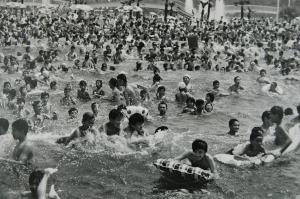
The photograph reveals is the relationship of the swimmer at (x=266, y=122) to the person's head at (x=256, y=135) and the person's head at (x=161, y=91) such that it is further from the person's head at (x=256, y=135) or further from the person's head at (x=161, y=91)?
the person's head at (x=161, y=91)

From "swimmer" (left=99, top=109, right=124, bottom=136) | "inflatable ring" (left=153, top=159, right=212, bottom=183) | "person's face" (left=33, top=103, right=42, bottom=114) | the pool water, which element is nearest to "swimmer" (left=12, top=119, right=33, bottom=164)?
the pool water

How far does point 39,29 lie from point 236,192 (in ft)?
79.7

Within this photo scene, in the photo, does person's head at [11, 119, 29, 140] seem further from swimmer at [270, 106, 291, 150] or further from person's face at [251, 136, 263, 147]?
swimmer at [270, 106, 291, 150]

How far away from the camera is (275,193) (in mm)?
8359

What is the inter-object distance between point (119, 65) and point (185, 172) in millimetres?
16848

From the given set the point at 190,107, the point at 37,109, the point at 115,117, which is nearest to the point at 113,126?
the point at 115,117

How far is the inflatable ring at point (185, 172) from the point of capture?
777 cm

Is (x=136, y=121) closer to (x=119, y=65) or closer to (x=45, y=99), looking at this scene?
(x=45, y=99)

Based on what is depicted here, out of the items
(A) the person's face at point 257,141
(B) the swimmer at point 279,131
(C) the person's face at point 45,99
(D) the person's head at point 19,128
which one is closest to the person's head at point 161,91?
(C) the person's face at point 45,99

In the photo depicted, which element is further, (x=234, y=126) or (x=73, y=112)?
(x=73, y=112)

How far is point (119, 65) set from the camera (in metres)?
24.2

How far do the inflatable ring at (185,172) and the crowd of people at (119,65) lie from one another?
0.97 feet

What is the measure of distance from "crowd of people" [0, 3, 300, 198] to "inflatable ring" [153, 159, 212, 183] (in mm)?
296

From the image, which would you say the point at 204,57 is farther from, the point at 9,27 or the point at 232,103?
the point at 9,27
